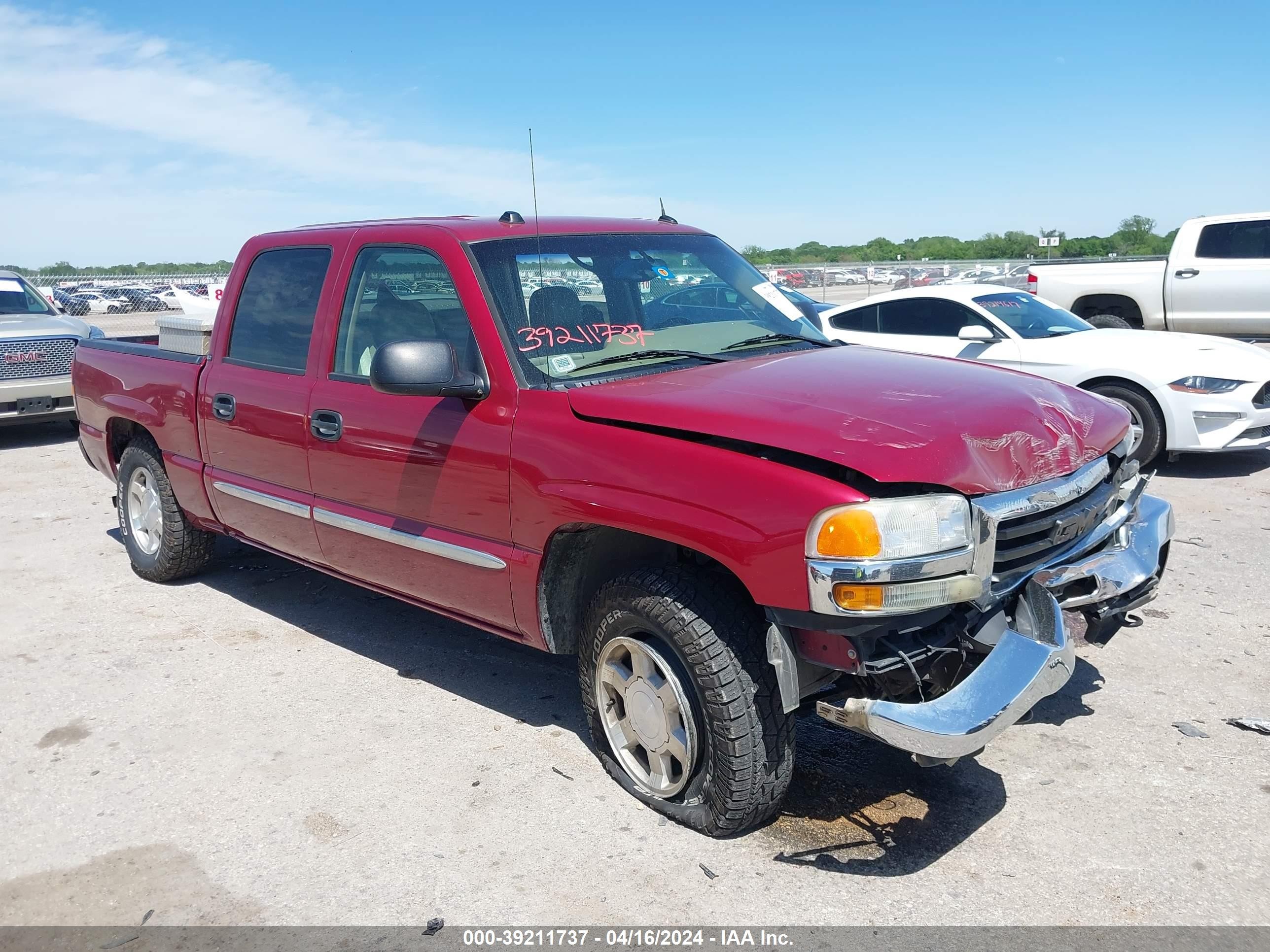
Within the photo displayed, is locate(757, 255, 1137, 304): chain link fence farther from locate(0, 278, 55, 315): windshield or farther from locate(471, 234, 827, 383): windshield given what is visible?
locate(471, 234, 827, 383): windshield

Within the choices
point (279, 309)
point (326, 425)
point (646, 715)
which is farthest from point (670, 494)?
point (279, 309)

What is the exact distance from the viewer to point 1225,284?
12.7 metres

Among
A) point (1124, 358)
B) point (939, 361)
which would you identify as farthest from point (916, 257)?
point (939, 361)

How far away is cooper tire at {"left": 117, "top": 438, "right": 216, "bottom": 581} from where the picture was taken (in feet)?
19.1

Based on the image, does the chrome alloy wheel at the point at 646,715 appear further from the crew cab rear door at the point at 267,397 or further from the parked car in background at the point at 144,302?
the parked car in background at the point at 144,302

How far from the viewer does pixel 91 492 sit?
28.8 ft

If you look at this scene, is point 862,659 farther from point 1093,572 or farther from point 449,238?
point 449,238

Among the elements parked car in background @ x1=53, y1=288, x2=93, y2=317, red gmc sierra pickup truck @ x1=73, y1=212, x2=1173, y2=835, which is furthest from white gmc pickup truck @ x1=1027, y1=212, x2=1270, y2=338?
parked car in background @ x1=53, y1=288, x2=93, y2=317

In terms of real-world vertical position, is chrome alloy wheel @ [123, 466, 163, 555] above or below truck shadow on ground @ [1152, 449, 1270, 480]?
above

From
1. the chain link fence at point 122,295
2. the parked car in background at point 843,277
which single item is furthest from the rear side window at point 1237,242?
the chain link fence at point 122,295

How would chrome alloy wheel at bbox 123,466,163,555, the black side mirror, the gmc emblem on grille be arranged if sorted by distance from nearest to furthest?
the gmc emblem on grille
the black side mirror
chrome alloy wheel at bbox 123,466,163,555

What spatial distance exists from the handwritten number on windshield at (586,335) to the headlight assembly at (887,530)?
1.37 meters

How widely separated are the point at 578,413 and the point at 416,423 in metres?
0.81

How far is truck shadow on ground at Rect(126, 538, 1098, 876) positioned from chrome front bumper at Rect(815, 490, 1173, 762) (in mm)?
416
